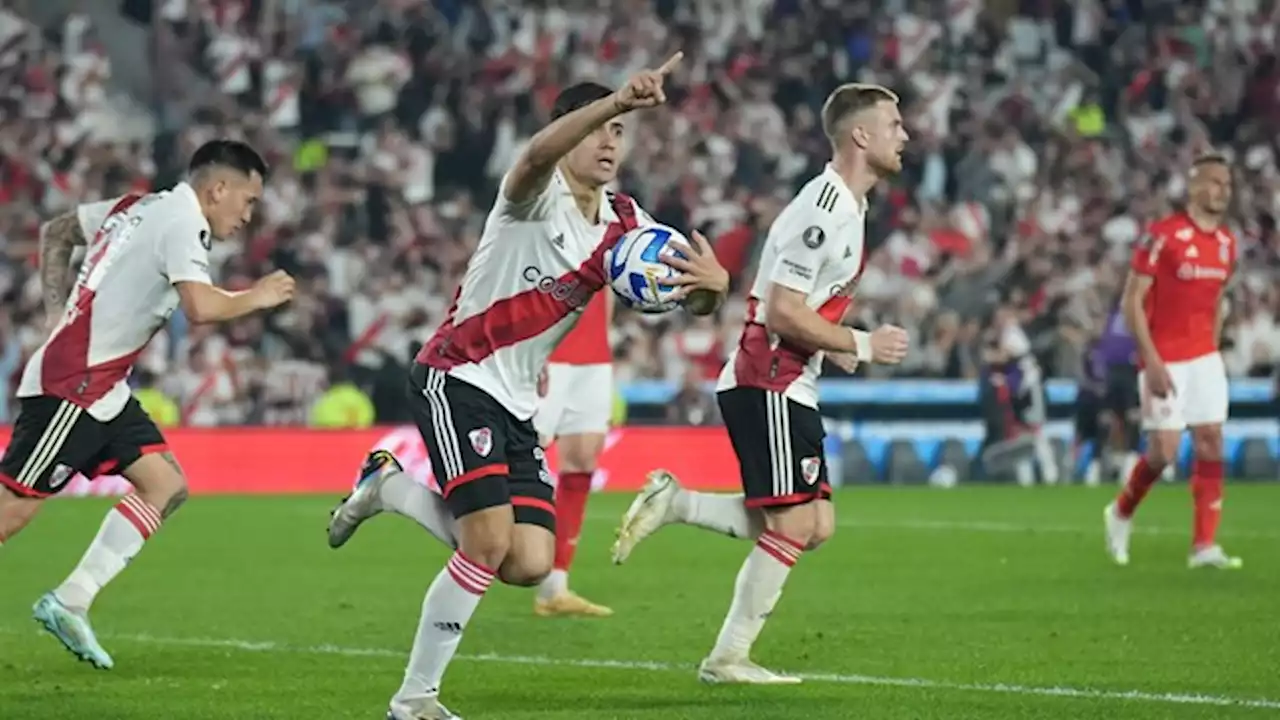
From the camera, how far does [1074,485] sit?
82.9ft

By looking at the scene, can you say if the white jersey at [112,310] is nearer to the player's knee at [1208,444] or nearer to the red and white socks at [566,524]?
the red and white socks at [566,524]

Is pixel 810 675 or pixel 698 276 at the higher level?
pixel 698 276

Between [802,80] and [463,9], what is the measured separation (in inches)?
184

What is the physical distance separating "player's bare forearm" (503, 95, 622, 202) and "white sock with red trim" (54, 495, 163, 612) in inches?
117

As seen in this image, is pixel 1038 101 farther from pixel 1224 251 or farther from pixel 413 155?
pixel 1224 251

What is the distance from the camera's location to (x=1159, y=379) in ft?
49.1

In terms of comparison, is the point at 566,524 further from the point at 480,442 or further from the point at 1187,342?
the point at 1187,342

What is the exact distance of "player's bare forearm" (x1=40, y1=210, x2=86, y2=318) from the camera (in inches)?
416

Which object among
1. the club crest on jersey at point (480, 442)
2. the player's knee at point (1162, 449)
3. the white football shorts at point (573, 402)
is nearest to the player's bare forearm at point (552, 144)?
the club crest on jersey at point (480, 442)

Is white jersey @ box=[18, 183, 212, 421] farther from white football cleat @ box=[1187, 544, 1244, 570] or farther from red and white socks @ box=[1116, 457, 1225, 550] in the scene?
white football cleat @ box=[1187, 544, 1244, 570]

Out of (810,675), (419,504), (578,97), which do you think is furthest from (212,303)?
(810,675)

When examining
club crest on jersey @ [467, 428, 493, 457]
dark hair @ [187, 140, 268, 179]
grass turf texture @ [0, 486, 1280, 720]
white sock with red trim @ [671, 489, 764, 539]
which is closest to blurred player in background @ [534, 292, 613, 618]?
grass turf texture @ [0, 486, 1280, 720]

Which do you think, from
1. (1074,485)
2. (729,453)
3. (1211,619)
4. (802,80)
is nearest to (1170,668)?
(1211,619)

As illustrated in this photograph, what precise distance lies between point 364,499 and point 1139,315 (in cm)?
717
